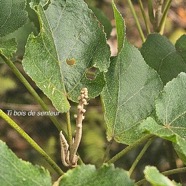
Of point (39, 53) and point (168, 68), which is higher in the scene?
point (39, 53)

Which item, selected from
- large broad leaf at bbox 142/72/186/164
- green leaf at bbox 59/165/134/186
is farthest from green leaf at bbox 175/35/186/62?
green leaf at bbox 59/165/134/186

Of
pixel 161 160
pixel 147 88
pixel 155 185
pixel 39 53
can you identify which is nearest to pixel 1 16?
pixel 39 53

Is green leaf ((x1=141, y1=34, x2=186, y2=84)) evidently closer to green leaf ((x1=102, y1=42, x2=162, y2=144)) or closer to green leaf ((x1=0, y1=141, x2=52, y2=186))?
green leaf ((x1=102, y1=42, x2=162, y2=144))

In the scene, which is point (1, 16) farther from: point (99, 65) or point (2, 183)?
point (2, 183)

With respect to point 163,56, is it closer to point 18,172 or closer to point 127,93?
point 127,93

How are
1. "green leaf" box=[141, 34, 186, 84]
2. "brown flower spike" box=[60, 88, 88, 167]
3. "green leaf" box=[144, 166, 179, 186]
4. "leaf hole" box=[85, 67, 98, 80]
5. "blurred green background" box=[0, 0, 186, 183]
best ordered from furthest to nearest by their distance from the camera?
"blurred green background" box=[0, 0, 186, 183]
"green leaf" box=[141, 34, 186, 84]
"leaf hole" box=[85, 67, 98, 80]
"brown flower spike" box=[60, 88, 88, 167]
"green leaf" box=[144, 166, 179, 186]

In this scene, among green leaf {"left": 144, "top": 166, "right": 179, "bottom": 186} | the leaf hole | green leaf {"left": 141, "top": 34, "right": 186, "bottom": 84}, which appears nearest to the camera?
green leaf {"left": 144, "top": 166, "right": 179, "bottom": 186}

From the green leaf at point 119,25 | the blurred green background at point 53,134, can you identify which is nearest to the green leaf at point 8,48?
the green leaf at point 119,25

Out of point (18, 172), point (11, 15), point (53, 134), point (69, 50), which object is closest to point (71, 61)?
point (69, 50)
